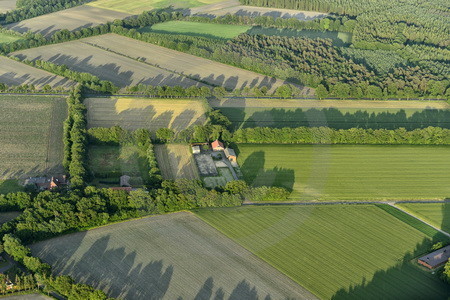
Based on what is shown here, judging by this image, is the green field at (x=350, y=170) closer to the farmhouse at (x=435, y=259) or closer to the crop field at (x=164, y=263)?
the farmhouse at (x=435, y=259)

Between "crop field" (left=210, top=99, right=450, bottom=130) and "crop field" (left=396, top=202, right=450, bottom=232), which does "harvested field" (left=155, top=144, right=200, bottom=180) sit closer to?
"crop field" (left=210, top=99, right=450, bottom=130)

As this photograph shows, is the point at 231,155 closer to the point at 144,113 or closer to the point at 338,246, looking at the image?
the point at 144,113

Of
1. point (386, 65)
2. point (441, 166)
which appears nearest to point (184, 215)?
point (441, 166)

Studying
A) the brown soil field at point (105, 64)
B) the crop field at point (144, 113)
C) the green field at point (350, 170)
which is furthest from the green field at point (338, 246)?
the brown soil field at point (105, 64)

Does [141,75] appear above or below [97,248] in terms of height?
above

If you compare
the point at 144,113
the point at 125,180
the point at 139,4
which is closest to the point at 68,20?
the point at 139,4

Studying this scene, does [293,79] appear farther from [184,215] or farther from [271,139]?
[184,215]
